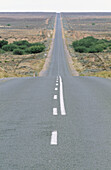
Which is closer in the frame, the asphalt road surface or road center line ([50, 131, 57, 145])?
the asphalt road surface

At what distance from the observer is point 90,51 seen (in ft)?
263

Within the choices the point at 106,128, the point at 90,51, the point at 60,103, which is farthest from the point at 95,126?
the point at 90,51

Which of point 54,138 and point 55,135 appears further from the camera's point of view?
point 55,135

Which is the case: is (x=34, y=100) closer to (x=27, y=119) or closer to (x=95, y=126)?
(x=27, y=119)

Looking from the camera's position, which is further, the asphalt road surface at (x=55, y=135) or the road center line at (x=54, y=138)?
the road center line at (x=54, y=138)

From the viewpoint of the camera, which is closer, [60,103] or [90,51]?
[60,103]

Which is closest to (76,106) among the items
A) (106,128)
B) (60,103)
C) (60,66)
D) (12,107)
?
(60,103)

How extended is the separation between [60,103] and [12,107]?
1.96 m

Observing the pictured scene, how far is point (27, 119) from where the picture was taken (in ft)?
28.1

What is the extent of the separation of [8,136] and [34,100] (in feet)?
18.0

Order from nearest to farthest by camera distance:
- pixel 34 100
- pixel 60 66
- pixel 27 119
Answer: pixel 27 119 < pixel 34 100 < pixel 60 66

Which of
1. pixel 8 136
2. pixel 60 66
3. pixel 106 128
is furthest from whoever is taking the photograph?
pixel 60 66

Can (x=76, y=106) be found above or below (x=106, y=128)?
below

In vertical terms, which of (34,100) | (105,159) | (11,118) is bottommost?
(34,100)
